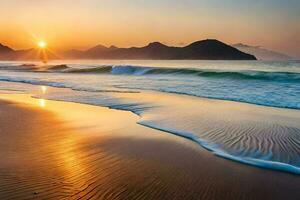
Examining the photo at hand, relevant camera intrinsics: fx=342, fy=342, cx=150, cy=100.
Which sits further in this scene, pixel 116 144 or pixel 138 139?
pixel 138 139

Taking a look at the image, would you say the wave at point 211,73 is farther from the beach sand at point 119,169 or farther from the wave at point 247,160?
the beach sand at point 119,169

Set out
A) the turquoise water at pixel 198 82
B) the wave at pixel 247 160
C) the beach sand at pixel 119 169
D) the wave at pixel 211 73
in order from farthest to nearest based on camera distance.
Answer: the wave at pixel 211 73 → the turquoise water at pixel 198 82 → the wave at pixel 247 160 → the beach sand at pixel 119 169

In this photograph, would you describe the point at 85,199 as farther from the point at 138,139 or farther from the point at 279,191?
the point at 138,139

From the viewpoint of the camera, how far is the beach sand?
13.2ft

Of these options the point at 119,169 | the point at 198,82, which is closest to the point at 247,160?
the point at 119,169

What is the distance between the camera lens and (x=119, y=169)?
15.9 ft

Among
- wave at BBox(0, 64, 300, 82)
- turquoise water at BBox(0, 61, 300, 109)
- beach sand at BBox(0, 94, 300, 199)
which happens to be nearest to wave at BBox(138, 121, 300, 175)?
beach sand at BBox(0, 94, 300, 199)

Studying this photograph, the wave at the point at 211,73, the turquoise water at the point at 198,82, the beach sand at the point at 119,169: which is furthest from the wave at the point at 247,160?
the wave at the point at 211,73

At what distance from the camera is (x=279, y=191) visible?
13.8 feet

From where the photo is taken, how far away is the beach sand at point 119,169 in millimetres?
4020

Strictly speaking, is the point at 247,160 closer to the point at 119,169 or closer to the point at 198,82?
the point at 119,169

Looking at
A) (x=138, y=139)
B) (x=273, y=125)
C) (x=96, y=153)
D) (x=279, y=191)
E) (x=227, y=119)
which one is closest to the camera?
(x=279, y=191)

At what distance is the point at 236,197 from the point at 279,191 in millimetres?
639

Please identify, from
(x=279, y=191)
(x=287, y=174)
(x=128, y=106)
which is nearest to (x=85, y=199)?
(x=279, y=191)
